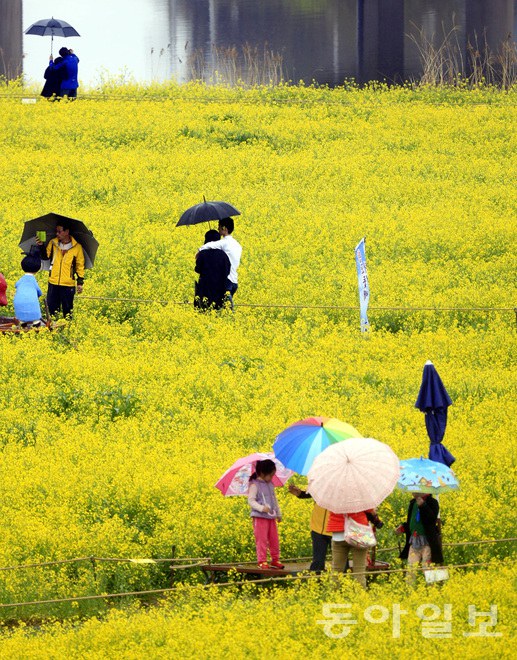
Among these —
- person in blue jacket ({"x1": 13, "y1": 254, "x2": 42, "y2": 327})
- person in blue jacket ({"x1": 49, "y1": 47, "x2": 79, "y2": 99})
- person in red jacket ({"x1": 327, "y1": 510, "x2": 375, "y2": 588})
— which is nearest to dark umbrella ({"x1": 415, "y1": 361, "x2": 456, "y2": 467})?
person in red jacket ({"x1": 327, "y1": 510, "x2": 375, "y2": 588})

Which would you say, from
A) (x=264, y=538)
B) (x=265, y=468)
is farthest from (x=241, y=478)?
(x=264, y=538)

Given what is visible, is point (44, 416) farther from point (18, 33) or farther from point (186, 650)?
point (18, 33)

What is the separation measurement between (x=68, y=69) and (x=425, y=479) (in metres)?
22.3

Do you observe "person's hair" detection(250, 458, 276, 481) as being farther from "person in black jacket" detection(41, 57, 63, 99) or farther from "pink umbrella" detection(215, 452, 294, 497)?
"person in black jacket" detection(41, 57, 63, 99)

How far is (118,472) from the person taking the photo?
37.4ft

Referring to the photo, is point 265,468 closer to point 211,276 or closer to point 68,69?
point 211,276

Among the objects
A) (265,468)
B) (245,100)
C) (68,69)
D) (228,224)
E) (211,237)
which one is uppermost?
(68,69)

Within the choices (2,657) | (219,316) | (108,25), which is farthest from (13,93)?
(108,25)

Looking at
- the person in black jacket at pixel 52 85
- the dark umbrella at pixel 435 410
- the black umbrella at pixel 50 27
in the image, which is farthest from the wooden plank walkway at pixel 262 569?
the black umbrella at pixel 50 27

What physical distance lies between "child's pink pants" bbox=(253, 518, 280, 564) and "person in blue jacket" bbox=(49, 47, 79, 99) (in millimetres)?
20593

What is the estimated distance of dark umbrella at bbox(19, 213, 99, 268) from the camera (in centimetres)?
1591

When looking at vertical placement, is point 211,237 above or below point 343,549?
above

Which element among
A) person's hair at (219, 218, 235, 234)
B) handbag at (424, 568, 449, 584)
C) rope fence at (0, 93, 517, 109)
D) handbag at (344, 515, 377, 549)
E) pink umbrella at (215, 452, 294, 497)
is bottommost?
handbag at (424, 568, 449, 584)

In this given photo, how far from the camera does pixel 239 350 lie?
15516 mm
